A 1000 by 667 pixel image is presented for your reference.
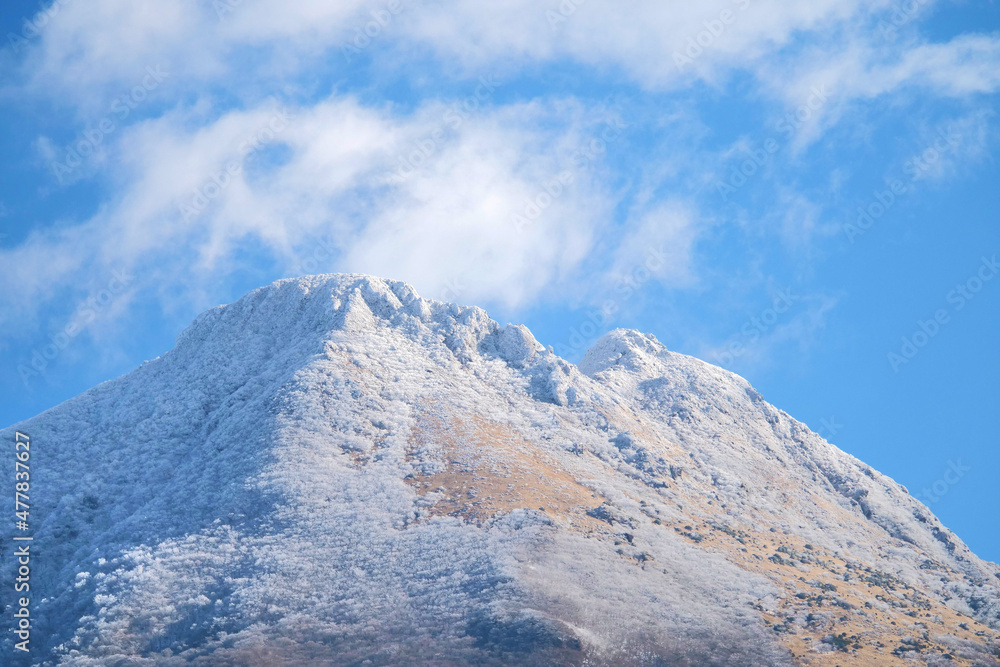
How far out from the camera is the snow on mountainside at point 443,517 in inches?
2197

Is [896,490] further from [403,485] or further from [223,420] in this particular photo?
[223,420]

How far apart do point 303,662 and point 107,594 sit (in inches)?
649

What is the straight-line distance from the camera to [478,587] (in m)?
A: 58.4

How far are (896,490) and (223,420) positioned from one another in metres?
77.9

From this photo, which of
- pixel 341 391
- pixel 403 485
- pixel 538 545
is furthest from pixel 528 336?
pixel 538 545

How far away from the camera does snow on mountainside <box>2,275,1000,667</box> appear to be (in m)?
55.8

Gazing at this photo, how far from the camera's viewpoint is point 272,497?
6738 cm

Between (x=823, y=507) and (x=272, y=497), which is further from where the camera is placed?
(x=823, y=507)

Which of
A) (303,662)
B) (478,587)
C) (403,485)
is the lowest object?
(303,662)

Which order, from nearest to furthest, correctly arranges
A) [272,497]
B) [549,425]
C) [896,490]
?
[272,497] → [549,425] → [896,490]

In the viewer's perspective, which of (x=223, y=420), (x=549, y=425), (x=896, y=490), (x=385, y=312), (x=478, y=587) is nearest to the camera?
(x=478, y=587)

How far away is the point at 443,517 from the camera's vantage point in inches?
2645

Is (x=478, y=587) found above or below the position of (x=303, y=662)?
above

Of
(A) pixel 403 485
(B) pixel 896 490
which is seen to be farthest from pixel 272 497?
(B) pixel 896 490
